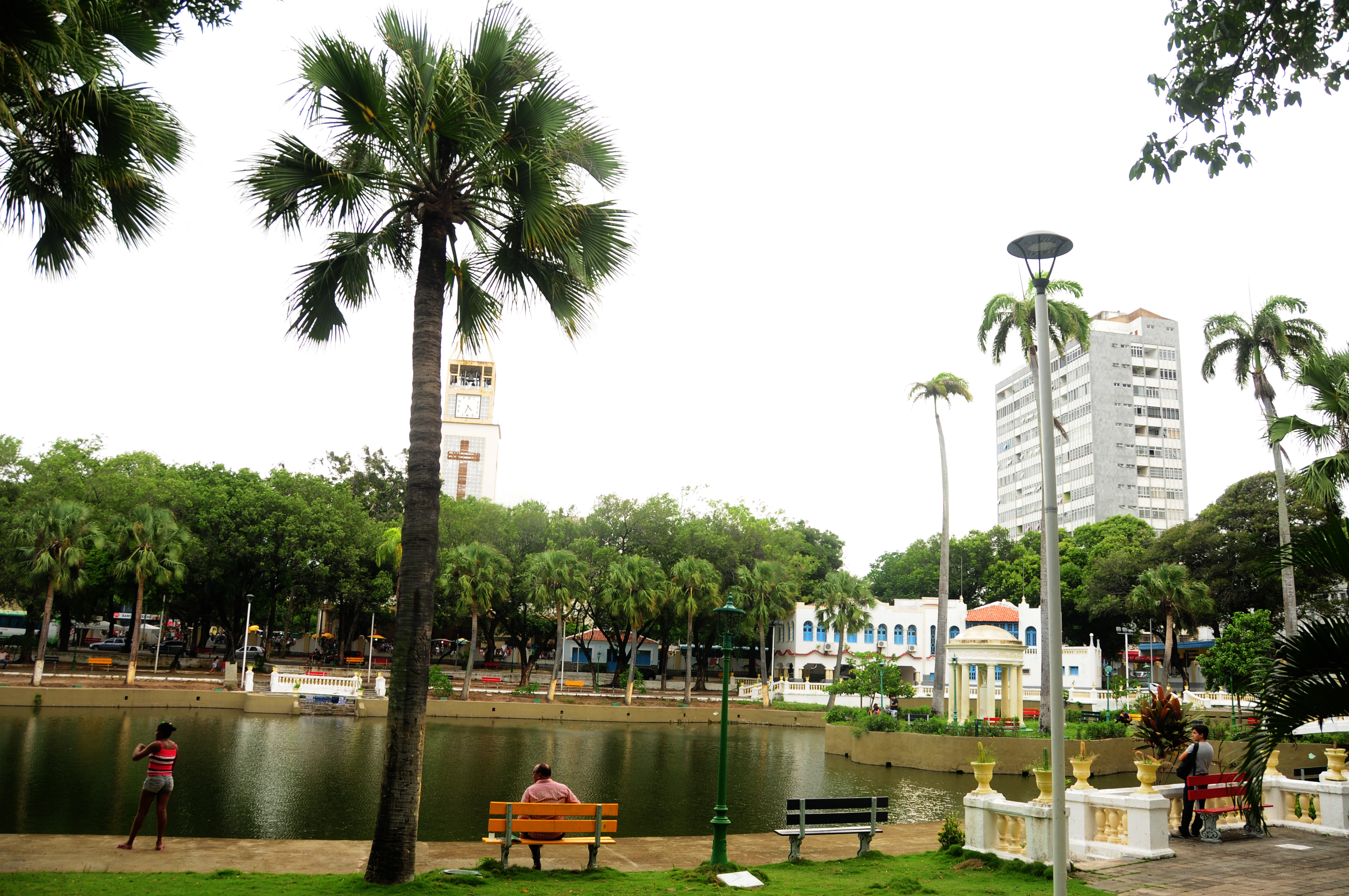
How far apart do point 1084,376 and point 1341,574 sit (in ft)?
344

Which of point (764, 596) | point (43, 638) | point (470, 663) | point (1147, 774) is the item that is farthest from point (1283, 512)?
point (43, 638)

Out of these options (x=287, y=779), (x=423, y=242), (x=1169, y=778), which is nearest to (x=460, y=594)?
(x=287, y=779)

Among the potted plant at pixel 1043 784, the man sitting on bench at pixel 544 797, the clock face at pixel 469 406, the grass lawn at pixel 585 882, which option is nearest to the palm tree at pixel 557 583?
the man sitting on bench at pixel 544 797

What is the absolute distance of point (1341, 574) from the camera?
6.61 metres

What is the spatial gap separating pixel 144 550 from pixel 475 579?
49.1 feet

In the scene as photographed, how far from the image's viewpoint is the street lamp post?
7348 mm

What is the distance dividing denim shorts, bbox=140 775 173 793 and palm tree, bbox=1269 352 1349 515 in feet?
41.5

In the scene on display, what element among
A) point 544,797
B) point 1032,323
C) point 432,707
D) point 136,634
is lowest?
point 432,707

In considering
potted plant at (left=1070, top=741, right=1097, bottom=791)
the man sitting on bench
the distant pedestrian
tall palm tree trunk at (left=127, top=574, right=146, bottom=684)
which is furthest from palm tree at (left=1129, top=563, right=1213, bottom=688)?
tall palm tree trunk at (left=127, top=574, right=146, bottom=684)

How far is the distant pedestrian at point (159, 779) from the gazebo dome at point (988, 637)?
29.4 metres

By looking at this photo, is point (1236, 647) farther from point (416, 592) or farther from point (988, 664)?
point (416, 592)

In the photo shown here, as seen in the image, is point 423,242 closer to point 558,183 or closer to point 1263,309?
point 558,183

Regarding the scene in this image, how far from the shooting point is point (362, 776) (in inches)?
843

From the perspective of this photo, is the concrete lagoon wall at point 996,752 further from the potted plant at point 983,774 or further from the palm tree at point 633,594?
the palm tree at point 633,594
